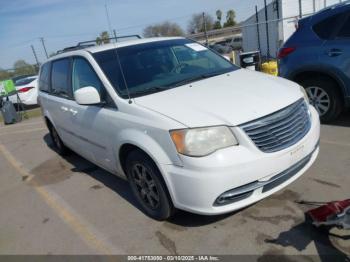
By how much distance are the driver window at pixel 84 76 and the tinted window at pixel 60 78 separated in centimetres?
34

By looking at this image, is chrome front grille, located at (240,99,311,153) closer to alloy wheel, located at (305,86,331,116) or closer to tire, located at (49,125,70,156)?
alloy wheel, located at (305,86,331,116)

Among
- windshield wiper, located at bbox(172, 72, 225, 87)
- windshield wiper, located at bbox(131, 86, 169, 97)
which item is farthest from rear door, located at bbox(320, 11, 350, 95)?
windshield wiper, located at bbox(131, 86, 169, 97)

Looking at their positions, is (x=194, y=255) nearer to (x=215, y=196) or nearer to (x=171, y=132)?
(x=215, y=196)

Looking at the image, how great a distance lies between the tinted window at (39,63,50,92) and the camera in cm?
620

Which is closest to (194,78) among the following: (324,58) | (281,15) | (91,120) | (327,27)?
(91,120)

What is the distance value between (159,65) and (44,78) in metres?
3.16

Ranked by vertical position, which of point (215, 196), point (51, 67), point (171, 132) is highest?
point (51, 67)

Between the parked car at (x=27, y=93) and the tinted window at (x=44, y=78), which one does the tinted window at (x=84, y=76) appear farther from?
the parked car at (x=27, y=93)

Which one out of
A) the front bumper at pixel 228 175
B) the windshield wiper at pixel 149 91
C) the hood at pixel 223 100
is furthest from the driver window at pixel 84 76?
the front bumper at pixel 228 175

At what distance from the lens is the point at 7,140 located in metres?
9.74

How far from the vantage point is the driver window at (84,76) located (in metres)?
4.00

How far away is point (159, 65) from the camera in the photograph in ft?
13.8

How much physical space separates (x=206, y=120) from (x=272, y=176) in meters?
0.77

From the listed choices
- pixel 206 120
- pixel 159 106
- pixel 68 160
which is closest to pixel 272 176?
pixel 206 120
